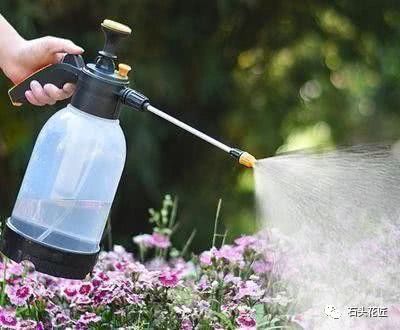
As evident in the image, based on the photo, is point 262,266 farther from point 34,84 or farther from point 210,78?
point 210,78

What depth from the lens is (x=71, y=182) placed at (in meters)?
1.64

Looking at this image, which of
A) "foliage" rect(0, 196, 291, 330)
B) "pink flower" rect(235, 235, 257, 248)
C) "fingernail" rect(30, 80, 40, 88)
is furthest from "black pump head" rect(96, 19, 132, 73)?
"pink flower" rect(235, 235, 257, 248)

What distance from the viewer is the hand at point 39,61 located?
1.73 metres

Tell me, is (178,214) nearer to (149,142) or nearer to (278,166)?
(149,142)

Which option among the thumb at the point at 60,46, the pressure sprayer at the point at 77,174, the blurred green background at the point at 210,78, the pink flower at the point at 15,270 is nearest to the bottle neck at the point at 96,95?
the pressure sprayer at the point at 77,174

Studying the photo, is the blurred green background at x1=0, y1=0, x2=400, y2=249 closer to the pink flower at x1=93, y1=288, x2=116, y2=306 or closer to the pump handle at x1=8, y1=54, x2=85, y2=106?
the pump handle at x1=8, y1=54, x2=85, y2=106

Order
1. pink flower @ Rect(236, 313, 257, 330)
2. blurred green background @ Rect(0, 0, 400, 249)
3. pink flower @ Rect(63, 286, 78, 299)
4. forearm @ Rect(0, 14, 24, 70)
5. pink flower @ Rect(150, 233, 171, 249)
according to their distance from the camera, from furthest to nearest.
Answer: blurred green background @ Rect(0, 0, 400, 249) < pink flower @ Rect(150, 233, 171, 249) < forearm @ Rect(0, 14, 24, 70) < pink flower @ Rect(63, 286, 78, 299) < pink flower @ Rect(236, 313, 257, 330)

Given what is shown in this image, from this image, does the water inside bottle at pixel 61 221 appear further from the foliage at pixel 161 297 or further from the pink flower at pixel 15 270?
the pink flower at pixel 15 270

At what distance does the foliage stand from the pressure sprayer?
10 centimetres

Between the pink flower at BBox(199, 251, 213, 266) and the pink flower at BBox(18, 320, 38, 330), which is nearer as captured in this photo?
the pink flower at BBox(18, 320, 38, 330)

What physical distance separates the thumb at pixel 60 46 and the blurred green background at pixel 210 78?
5.65 feet

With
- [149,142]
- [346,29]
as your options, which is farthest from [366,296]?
[346,29]

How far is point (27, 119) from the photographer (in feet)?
12.0

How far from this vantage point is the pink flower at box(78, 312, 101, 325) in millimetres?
1676
